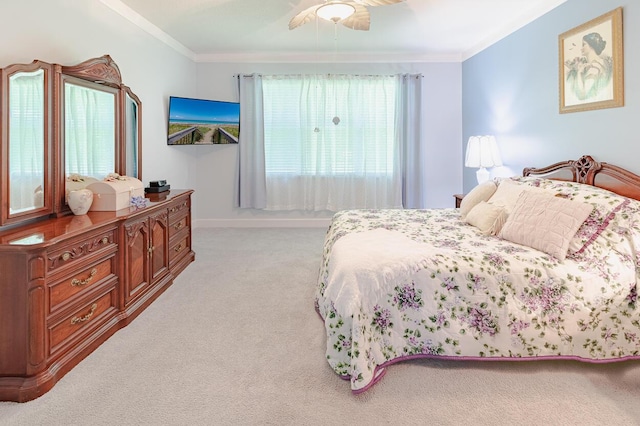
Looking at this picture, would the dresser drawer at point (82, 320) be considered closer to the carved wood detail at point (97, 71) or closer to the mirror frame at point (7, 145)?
the mirror frame at point (7, 145)

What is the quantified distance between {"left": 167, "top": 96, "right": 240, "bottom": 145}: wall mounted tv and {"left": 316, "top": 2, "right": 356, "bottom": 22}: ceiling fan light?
9.14 ft

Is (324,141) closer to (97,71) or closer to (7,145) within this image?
(97,71)

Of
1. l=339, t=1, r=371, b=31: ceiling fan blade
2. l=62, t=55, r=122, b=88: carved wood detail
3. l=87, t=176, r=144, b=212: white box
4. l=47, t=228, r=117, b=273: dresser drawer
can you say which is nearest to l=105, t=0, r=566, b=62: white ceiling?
l=339, t=1, r=371, b=31: ceiling fan blade

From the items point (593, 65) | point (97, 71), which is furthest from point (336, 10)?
point (593, 65)

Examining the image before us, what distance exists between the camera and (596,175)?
9.84ft

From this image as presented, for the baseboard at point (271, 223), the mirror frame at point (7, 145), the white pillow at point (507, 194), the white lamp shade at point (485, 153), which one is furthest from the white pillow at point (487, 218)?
the baseboard at point (271, 223)

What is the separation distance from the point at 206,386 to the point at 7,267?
3.67 ft

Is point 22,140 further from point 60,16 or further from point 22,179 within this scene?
point 60,16

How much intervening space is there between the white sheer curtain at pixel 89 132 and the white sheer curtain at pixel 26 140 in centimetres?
27

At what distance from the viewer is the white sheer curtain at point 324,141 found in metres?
5.94

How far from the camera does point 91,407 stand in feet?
6.02

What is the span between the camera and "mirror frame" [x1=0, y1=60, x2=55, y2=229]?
226 centimetres

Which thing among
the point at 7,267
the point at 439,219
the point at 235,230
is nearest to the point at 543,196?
the point at 439,219

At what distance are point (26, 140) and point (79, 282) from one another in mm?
985
